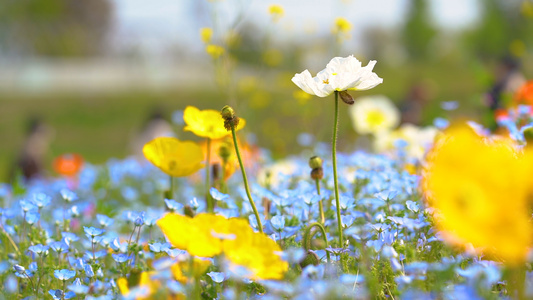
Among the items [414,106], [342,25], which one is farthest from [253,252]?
[414,106]

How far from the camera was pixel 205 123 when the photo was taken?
5.74 feet

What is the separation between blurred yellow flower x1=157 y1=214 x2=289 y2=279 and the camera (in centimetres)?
121

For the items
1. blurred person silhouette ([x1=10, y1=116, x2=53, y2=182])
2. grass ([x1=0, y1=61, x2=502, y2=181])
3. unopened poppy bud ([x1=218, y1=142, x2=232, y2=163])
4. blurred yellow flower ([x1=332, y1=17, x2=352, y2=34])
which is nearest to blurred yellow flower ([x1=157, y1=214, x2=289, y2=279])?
unopened poppy bud ([x1=218, y1=142, x2=232, y2=163])

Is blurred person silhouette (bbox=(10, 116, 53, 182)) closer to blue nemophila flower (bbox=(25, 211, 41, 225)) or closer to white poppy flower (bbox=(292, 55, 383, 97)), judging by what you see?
blue nemophila flower (bbox=(25, 211, 41, 225))

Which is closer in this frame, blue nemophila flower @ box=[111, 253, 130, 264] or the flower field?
the flower field

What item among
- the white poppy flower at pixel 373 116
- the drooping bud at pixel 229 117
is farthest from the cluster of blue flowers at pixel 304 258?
the white poppy flower at pixel 373 116

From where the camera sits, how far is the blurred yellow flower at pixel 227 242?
1.21 m

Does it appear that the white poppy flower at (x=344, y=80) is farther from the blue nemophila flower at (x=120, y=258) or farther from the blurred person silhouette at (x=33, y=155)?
the blurred person silhouette at (x=33, y=155)

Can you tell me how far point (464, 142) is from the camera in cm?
95

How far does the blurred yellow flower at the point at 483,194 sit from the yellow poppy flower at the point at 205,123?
0.82m

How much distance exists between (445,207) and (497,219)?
0.08 metres

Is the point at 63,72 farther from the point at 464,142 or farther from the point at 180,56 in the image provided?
the point at 464,142

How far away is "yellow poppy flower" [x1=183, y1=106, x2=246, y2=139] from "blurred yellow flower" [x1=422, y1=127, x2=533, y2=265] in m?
0.82

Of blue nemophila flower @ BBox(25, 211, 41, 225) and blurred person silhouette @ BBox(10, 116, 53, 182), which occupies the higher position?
blurred person silhouette @ BBox(10, 116, 53, 182)
